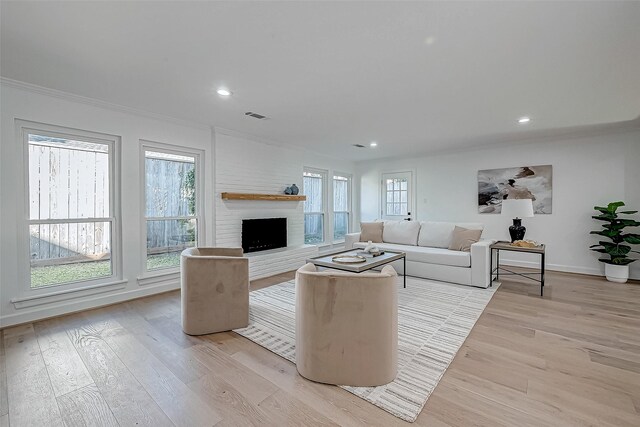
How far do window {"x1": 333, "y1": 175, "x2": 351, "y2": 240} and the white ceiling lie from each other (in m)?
3.49

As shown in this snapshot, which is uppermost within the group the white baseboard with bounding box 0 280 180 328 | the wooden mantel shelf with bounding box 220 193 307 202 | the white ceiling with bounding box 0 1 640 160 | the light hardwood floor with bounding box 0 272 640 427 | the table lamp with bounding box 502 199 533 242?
the white ceiling with bounding box 0 1 640 160

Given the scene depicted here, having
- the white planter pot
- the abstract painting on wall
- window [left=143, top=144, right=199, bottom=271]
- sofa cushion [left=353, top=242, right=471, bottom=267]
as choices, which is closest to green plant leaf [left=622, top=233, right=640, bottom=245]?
the white planter pot

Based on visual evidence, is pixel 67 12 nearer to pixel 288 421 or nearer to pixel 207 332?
pixel 207 332

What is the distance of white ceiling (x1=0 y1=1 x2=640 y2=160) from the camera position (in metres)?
1.80

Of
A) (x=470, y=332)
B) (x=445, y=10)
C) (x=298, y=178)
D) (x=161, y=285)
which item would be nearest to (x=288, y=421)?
(x=470, y=332)

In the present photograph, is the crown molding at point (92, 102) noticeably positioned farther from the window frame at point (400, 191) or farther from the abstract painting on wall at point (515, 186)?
the abstract painting on wall at point (515, 186)

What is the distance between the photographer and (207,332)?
105 inches

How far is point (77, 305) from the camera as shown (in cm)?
325

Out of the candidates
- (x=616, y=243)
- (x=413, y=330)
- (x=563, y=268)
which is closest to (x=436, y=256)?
(x=413, y=330)

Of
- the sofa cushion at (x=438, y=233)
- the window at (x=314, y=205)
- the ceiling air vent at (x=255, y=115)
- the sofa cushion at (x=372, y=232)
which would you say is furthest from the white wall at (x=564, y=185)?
the ceiling air vent at (x=255, y=115)

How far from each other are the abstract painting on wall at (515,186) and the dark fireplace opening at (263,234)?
411 centimetres

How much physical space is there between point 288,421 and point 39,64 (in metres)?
3.53

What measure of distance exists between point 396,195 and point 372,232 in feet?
6.52

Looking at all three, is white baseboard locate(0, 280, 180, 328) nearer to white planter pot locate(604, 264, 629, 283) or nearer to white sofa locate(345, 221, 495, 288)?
white sofa locate(345, 221, 495, 288)
